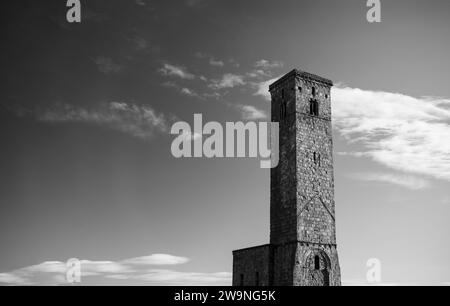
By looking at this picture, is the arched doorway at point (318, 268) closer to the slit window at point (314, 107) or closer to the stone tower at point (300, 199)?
the stone tower at point (300, 199)

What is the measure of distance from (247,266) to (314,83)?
57.5 feet

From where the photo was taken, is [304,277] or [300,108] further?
[300,108]

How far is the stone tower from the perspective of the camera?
38812 millimetres

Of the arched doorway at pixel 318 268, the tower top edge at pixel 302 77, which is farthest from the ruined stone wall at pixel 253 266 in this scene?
the tower top edge at pixel 302 77

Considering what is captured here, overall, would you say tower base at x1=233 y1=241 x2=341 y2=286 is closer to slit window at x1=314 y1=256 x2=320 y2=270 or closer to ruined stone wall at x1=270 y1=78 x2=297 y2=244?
slit window at x1=314 y1=256 x2=320 y2=270

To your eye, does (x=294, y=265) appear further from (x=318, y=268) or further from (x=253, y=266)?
(x=253, y=266)

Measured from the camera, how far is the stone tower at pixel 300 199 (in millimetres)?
38812

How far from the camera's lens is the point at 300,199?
39.8 meters

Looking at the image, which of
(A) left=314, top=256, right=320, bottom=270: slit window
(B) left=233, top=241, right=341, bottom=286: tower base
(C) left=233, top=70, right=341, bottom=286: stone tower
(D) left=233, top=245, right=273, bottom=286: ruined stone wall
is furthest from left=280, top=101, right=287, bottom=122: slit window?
(A) left=314, top=256, right=320, bottom=270: slit window

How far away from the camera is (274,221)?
41.6m

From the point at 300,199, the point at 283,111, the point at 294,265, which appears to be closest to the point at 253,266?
the point at 294,265

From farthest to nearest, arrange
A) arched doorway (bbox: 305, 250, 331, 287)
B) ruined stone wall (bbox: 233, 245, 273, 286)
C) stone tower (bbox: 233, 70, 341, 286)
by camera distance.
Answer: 1. ruined stone wall (bbox: 233, 245, 273, 286)
2. stone tower (bbox: 233, 70, 341, 286)
3. arched doorway (bbox: 305, 250, 331, 287)
